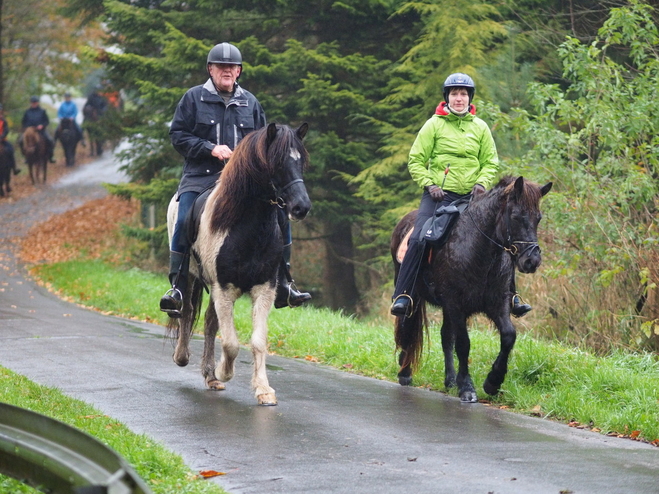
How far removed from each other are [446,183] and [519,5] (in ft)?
36.7

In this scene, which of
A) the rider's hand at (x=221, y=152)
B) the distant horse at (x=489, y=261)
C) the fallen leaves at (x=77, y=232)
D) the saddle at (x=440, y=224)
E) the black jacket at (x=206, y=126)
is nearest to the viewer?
the distant horse at (x=489, y=261)

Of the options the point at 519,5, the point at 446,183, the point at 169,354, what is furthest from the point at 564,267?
the point at 519,5

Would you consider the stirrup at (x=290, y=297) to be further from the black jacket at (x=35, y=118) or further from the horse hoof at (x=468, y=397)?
the black jacket at (x=35, y=118)

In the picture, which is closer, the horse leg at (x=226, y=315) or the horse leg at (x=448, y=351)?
the horse leg at (x=226, y=315)

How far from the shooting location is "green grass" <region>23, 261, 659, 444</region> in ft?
28.3

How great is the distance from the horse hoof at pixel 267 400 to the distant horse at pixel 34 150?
3157 centimetres

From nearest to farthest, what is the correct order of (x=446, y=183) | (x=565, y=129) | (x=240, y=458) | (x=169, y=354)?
(x=240, y=458) → (x=446, y=183) → (x=169, y=354) → (x=565, y=129)

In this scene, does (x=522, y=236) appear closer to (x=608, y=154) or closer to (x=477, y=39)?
(x=608, y=154)

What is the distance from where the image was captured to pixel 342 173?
19891mm

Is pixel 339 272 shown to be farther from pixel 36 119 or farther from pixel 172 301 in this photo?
pixel 36 119

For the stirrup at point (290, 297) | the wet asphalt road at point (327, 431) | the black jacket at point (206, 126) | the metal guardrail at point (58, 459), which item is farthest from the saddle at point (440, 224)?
the metal guardrail at point (58, 459)

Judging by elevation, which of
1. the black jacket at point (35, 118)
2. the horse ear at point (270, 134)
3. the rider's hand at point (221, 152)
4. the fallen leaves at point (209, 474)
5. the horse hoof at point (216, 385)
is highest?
the black jacket at point (35, 118)

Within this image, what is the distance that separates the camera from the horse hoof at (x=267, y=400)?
8.80 meters

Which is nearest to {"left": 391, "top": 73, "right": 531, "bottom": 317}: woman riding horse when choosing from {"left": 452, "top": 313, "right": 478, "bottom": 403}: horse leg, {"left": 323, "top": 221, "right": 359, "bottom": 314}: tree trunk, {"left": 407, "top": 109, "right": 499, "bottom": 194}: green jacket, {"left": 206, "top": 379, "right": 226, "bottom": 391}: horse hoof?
{"left": 407, "top": 109, "right": 499, "bottom": 194}: green jacket
